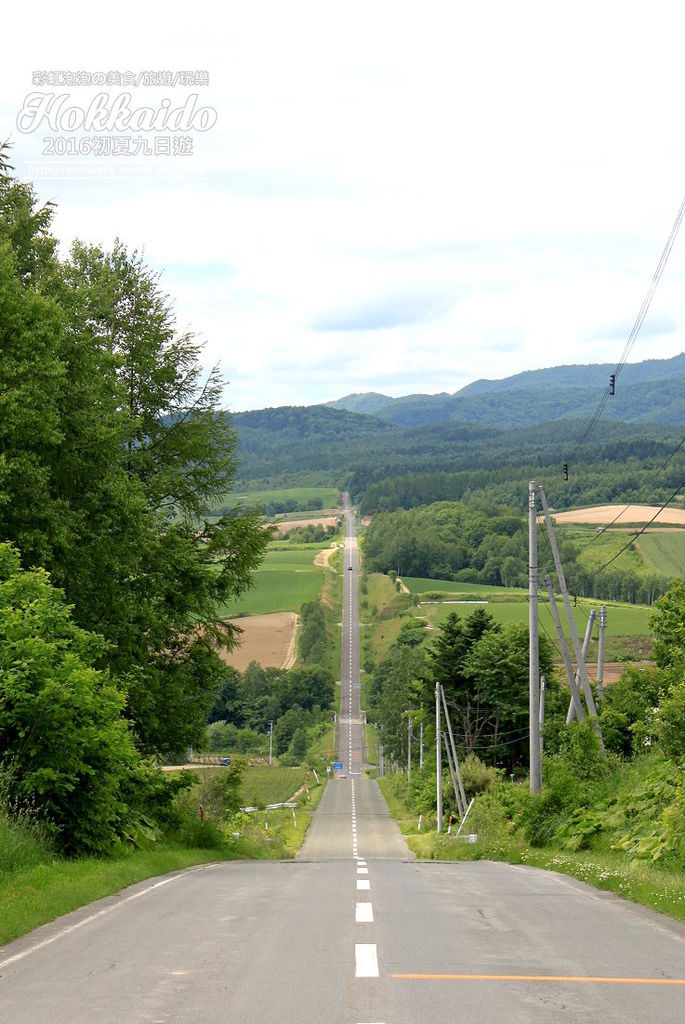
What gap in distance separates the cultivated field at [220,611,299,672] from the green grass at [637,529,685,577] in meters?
53.9

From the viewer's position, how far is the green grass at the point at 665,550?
116656 millimetres

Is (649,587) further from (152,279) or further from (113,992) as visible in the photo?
(113,992)

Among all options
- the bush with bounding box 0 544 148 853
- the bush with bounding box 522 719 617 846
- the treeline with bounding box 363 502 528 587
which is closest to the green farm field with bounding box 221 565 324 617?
the treeline with bounding box 363 502 528 587

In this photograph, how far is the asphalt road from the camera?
7258 mm

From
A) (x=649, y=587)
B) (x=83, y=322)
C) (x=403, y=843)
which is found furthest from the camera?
(x=649, y=587)

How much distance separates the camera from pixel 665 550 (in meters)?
122

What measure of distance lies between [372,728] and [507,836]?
123m

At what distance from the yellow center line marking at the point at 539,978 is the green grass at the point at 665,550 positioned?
357 feet

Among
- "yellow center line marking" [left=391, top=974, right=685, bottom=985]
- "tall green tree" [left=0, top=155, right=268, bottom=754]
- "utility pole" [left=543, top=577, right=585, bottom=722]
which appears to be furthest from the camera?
"utility pole" [left=543, top=577, right=585, bottom=722]

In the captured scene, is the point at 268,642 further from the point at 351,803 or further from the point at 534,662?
the point at 534,662

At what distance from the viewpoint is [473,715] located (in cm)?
7350

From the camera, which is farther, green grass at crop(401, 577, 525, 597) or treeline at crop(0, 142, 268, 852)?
green grass at crop(401, 577, 525, 597)

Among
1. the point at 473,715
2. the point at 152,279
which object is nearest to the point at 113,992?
the point at 152,279

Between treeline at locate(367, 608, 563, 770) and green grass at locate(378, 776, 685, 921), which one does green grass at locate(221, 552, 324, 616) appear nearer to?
treeline at locate(367, 608, 563, 770)
